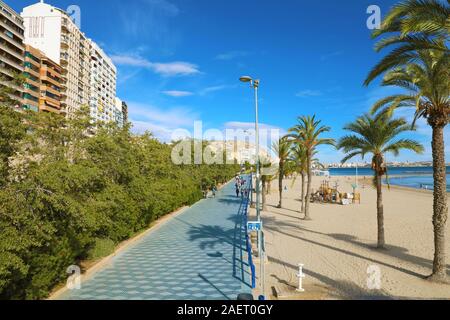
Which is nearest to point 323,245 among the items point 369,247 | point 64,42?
point 369,247

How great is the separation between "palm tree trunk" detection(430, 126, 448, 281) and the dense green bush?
35.3ft

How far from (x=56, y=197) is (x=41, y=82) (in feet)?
226

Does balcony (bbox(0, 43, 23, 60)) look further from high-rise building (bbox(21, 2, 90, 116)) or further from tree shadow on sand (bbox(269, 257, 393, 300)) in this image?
tree shadow on sand (bbox(269, 257, 393, 300))

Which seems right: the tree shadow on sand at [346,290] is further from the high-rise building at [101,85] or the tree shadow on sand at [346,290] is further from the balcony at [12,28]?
the high-rise building at [101,85]

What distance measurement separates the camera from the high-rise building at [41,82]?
60438mm

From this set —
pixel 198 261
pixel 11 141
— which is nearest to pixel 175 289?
pixel 198 261

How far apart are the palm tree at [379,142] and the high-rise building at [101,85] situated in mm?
82494

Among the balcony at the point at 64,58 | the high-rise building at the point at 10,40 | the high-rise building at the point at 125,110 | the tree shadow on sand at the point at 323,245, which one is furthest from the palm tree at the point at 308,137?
the high-rise building at the point at 125,110

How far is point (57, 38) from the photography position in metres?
73.2

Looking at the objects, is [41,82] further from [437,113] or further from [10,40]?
[437,113]

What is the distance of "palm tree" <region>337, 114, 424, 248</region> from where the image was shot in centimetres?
1445

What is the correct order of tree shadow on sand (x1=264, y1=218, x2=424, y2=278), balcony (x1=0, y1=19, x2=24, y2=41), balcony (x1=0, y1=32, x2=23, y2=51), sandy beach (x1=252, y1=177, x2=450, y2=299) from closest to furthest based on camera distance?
sandy beach (x1=252, y1=177, x2=450, y2=299), tree shadow on sand (x1=264, y1=218, x2=424, y2=278), balcony (x1=0, y1=19, x2=24, y2=41), balcony (x1=0, y1=32, x2=23, y2=51)

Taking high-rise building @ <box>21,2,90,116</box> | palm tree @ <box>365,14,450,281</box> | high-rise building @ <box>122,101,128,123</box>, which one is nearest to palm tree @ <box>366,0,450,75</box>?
palm tree @ <box>365,14,450,281</box>

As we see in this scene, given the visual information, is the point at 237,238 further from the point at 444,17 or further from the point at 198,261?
the point at 444,17
